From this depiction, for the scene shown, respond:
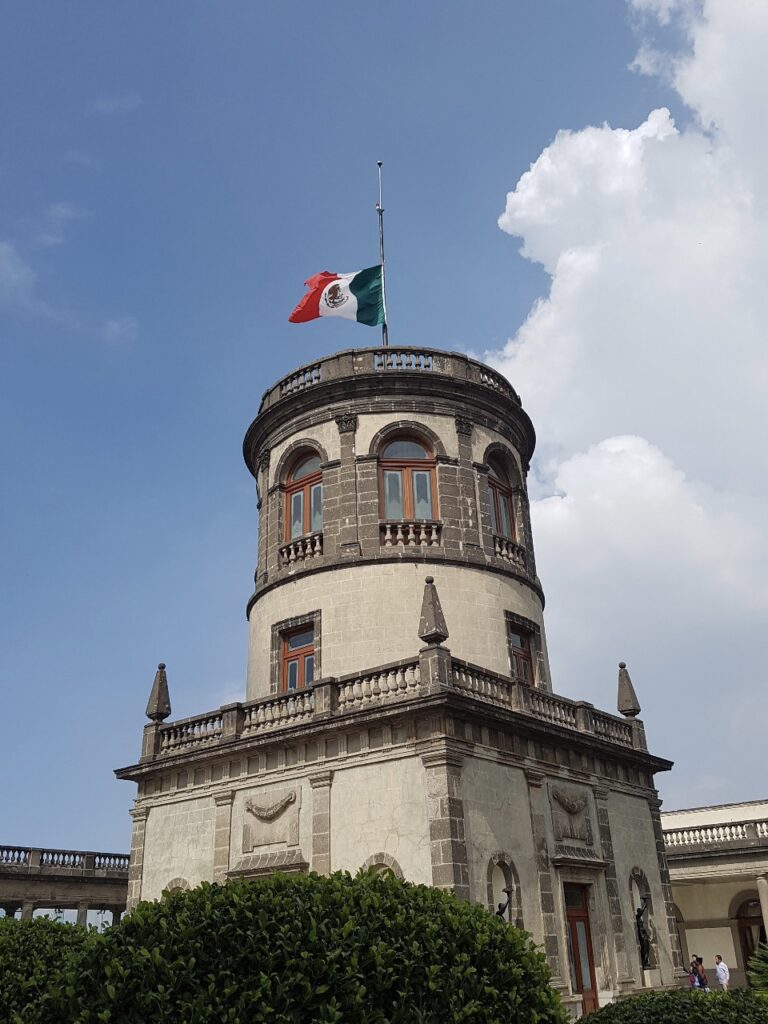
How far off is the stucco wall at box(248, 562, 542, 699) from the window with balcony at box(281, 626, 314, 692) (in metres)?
0.46

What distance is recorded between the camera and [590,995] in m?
19.8

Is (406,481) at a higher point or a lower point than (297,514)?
higher

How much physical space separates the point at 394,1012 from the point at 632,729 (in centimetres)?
1745

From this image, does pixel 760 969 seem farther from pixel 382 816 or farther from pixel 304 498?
pixel 304 498

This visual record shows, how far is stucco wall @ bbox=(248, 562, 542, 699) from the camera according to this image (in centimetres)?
2231

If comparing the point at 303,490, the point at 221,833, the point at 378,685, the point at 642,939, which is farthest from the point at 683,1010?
the point at 303,490

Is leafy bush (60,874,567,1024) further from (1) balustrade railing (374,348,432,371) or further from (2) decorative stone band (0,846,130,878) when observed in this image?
(2) decorative stone band (0,846,130,878)

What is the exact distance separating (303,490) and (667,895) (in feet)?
44.9

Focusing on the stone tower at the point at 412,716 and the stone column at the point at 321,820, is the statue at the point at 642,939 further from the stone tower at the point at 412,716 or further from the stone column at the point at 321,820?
the stone column at the point at 321,820

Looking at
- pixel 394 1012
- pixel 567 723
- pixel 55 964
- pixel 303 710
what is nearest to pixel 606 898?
pixel 567 723

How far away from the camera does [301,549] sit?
24.1 m

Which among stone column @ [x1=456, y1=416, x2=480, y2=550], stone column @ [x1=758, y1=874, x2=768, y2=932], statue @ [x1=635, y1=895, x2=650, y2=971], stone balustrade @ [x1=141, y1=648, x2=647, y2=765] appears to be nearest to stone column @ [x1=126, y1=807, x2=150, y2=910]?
stone balustrade @ [x1=141, y1=648, x2=647, y2=765]

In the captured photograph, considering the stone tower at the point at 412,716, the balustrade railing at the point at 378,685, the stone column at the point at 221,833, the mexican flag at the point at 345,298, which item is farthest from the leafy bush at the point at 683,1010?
the mexican flag at the point at 345,298

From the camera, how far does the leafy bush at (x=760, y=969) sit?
70.0 ft
